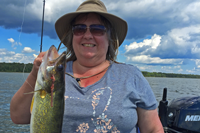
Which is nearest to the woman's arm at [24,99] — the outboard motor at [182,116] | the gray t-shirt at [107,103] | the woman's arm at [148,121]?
the gray t-shirt at [107,103]

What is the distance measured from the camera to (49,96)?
1760 mm

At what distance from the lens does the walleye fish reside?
1685 mm

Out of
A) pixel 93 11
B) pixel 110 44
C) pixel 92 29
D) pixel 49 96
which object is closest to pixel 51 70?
pixel 49 96

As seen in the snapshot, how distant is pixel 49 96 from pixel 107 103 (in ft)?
2.00

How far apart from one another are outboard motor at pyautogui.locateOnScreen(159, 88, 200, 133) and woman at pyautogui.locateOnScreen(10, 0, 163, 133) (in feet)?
7.82

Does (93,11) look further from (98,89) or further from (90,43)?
(98,89)

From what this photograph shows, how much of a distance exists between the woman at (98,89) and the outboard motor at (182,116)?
2383 mm

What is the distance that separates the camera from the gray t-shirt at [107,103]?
5.91 ft

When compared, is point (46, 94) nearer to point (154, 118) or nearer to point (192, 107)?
point (154, 118)

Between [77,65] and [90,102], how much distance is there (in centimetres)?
69

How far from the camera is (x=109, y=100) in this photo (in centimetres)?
189

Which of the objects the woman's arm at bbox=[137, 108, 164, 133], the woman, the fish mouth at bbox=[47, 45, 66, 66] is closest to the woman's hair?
the woman

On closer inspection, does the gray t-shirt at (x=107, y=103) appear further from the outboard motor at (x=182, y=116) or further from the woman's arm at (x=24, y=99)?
the outboard motor at (x=182, y=116)

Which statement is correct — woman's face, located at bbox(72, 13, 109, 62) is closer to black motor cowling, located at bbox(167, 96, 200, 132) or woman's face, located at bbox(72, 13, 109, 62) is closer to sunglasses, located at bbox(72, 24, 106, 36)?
sunglasses, located at bbox(72, 24, 106, 36)
